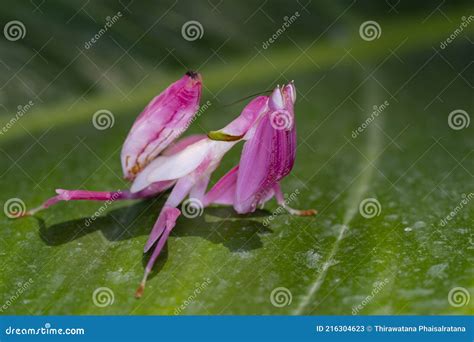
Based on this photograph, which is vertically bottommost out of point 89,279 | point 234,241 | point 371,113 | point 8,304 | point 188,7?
point 8,304

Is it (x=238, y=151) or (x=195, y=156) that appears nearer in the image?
(x=195, y=156)

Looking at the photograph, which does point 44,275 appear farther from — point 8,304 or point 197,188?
point 197,188

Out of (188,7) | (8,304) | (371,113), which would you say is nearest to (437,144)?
(371,113)
